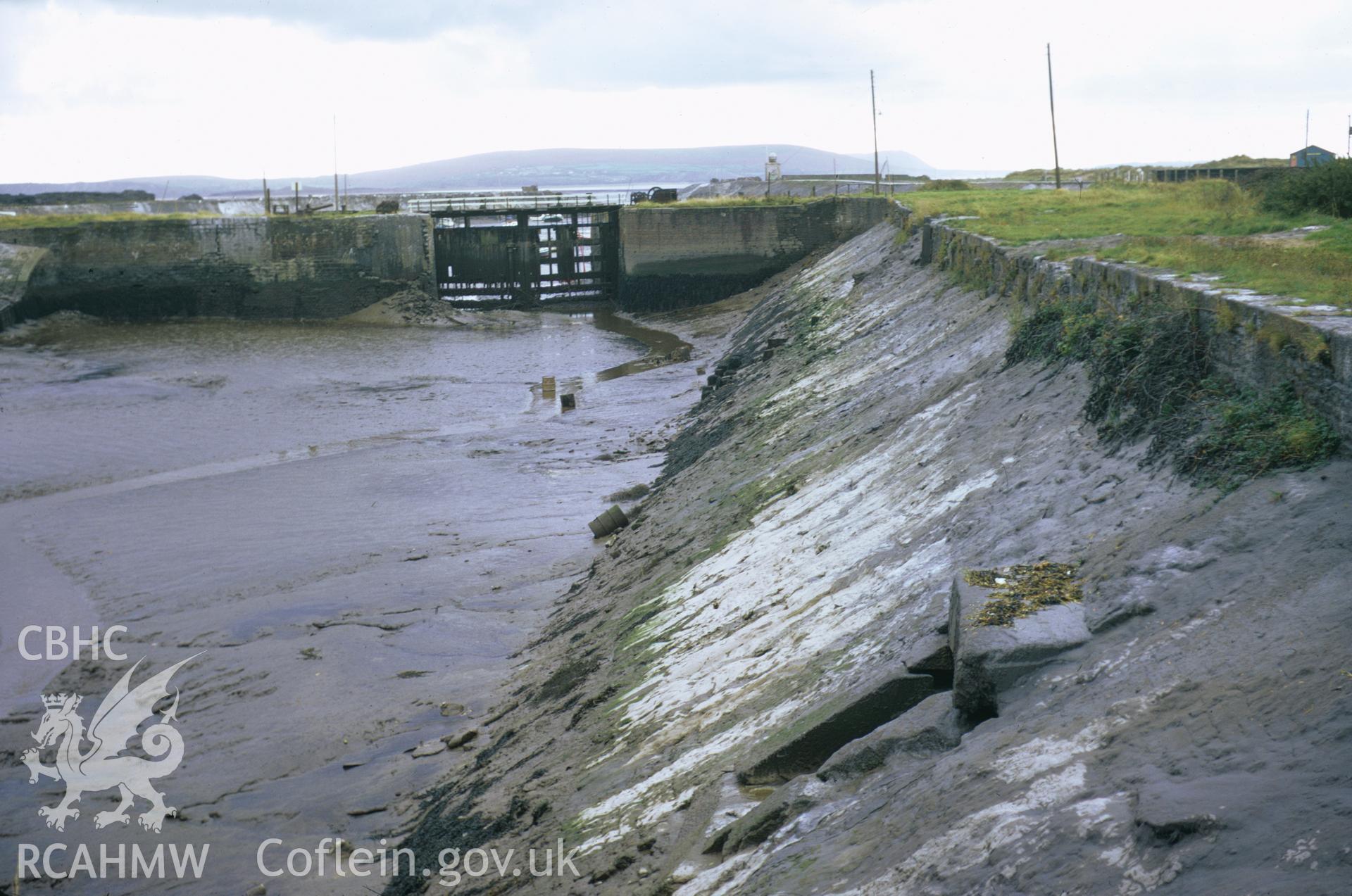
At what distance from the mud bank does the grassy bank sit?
1.29 meters

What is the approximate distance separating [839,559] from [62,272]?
36747mm

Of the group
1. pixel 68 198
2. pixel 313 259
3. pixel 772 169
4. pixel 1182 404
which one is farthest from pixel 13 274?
Answer: pixel 1182 404

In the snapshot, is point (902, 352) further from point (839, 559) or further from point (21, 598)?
point (21, 598)

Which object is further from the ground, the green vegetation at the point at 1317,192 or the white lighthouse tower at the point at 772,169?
the white lighthouse tower at the point at 772,169

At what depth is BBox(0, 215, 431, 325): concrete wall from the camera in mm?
37125

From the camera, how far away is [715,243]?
37.2m

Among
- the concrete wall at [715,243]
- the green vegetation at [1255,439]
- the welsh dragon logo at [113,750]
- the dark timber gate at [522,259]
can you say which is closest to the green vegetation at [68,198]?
the dark timber gate at [522,259]

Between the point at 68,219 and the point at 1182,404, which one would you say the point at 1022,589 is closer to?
the point at 1182,404

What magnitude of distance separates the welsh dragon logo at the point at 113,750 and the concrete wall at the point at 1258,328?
7164 millimetres

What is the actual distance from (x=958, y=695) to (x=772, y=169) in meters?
51.5

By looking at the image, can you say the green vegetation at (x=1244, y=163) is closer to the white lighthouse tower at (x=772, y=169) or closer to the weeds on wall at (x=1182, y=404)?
the white lighthouse tower at (x=772, y=169)

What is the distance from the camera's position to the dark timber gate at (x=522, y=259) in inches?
1592

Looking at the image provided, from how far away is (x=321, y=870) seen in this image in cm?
689

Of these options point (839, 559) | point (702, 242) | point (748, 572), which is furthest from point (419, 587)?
point (702, 242)
